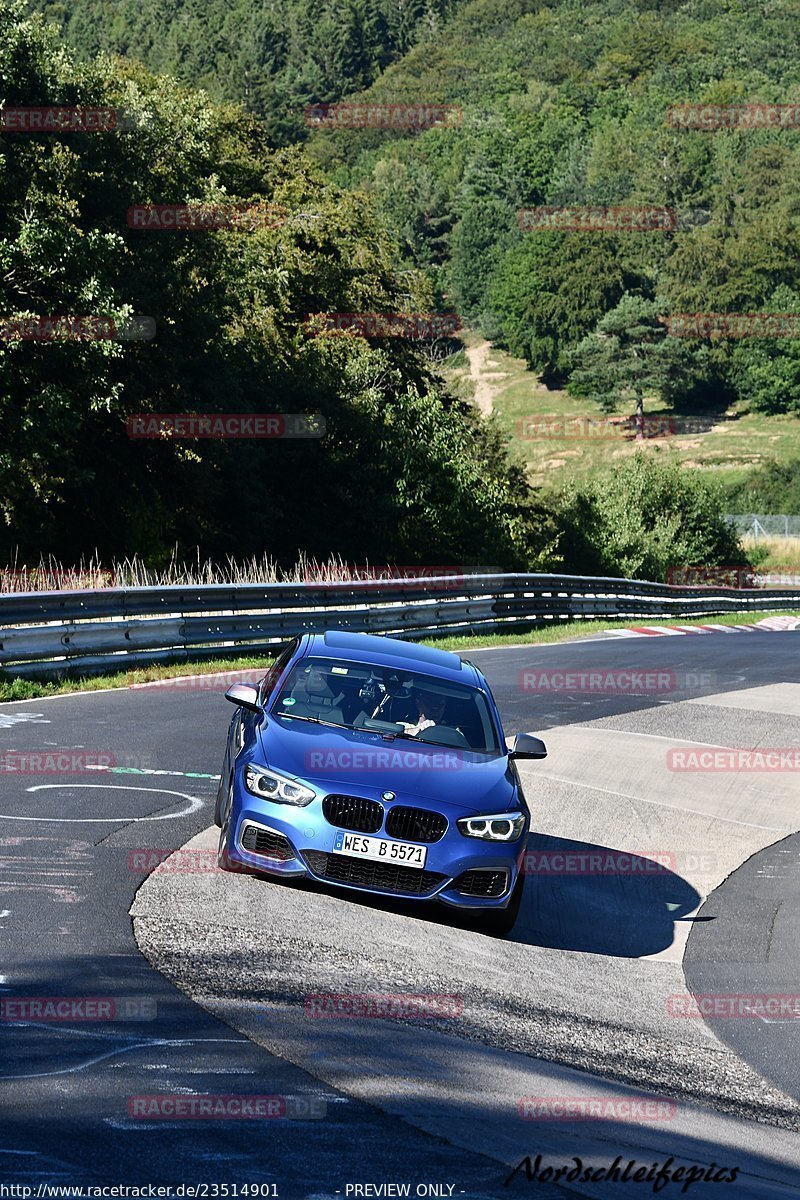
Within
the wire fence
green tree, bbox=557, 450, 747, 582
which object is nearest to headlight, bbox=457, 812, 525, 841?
green tree, bbox=557, 450, 747, 582

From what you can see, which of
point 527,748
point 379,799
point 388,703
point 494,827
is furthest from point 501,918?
point 388,703

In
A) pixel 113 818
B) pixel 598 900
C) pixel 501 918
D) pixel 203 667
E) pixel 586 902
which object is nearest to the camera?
pixel 501 918

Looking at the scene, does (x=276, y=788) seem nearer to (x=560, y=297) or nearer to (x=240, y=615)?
(x=240, y=615)

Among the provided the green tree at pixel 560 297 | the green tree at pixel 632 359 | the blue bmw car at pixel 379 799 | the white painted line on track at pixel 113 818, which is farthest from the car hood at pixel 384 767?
the green tree at pixel 560 297

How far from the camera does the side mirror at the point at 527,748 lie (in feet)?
30.5

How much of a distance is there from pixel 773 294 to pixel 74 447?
129 meters

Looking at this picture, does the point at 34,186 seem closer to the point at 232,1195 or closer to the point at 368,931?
the point at 368,931

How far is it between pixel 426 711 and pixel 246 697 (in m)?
1.15

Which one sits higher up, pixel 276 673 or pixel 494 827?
pixel 276 673

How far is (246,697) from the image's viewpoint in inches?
368

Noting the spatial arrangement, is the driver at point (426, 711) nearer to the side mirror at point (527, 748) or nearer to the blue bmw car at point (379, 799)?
the blue bmw car at point (379, 799)

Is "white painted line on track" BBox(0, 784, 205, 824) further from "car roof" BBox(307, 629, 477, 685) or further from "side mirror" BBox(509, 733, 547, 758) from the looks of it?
"side mirror" BBox(509, 733, 547, 758)

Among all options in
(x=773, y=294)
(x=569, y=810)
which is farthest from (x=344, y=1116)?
(x=773, y=294)

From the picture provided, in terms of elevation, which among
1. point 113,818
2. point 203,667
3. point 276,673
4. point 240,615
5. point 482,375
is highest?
point 276,673
